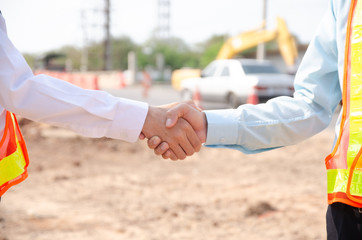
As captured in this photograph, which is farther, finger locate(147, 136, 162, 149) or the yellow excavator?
the yellow excavator

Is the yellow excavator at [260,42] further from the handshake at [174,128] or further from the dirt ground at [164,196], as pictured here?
the handshake at [174,128]

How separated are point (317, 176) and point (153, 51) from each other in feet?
169

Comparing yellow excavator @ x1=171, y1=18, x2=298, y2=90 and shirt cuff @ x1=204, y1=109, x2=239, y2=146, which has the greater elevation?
shirt cuff @ x1=204, y1=109, x2=239, y2=146

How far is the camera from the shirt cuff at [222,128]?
2.20 m

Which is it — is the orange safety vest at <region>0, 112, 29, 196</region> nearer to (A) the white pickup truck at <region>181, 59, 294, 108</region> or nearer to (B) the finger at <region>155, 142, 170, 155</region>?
(B) the finger at <region>155, 142, 170, 155</region>

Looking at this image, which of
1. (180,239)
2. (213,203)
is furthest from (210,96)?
(180,239)

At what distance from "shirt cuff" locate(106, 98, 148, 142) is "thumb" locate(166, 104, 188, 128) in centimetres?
18

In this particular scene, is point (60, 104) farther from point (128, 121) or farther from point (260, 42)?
point (260, 42)

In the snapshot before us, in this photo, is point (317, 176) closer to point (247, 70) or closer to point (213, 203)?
point (213, 203)

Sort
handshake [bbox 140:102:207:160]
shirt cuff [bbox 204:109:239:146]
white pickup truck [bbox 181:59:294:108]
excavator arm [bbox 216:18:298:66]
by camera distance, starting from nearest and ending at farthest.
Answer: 1. shirt cuff [bbox 204:109:239:146]
2. handshake [bbox 140:102:207:160]
3. white pickup truck [bbox 181:59:294:108]
4. excavator arm [bbox 216:18:298:66]

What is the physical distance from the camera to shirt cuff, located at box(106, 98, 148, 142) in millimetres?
2094

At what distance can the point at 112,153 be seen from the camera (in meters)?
8.00

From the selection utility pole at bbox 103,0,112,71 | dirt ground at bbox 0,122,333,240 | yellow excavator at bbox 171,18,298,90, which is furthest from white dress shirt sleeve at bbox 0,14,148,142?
utility pole at bbox 103,0,112,71

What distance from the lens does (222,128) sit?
2225 millimetres
